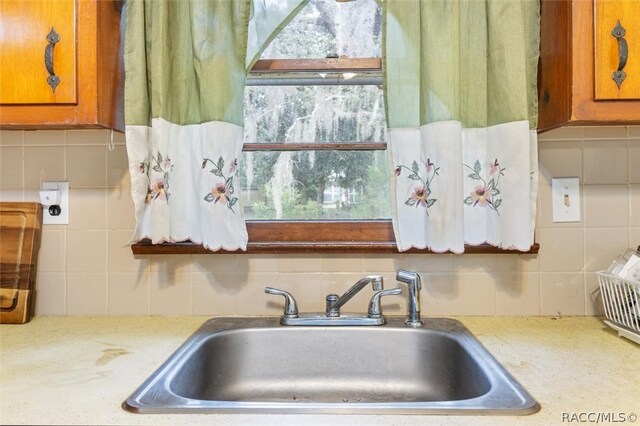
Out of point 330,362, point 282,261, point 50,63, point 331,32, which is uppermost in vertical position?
point 331,32

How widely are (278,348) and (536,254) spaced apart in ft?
2.55

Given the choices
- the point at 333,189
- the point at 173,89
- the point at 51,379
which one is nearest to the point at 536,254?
the point at 333,189

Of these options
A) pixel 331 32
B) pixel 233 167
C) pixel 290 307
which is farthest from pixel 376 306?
pixel 331 32

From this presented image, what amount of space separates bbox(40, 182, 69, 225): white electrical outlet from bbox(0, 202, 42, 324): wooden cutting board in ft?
0.06

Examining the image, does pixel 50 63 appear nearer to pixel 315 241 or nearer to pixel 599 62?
pixel 315 241

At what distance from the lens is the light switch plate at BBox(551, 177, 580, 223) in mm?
1227

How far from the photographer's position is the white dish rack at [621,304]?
102cm

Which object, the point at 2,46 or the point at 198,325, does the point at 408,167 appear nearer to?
the point at 198,325

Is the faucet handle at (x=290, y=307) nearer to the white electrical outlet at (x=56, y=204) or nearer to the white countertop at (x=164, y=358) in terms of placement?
the white countertop at (x=164, y=358)

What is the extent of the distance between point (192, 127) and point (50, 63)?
0.34 m

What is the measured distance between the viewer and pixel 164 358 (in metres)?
0.94

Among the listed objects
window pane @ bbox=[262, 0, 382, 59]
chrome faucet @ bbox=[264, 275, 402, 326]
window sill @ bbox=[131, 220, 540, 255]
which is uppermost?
window pane @ bbox=[262, 0, 382, 59]

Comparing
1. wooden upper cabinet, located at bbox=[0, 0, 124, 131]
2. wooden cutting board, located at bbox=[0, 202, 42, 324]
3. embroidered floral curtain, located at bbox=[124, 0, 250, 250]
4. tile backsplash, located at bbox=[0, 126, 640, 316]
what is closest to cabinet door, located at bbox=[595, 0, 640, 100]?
tile backsplash, located at bbox=[0, 126, 640, 316]

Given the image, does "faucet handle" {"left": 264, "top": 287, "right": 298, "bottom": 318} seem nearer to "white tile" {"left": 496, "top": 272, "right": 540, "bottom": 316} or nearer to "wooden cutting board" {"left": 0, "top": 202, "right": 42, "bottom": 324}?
"white tile" {"left": 496, "top": 272, "right": 540, "bottom": 316}
